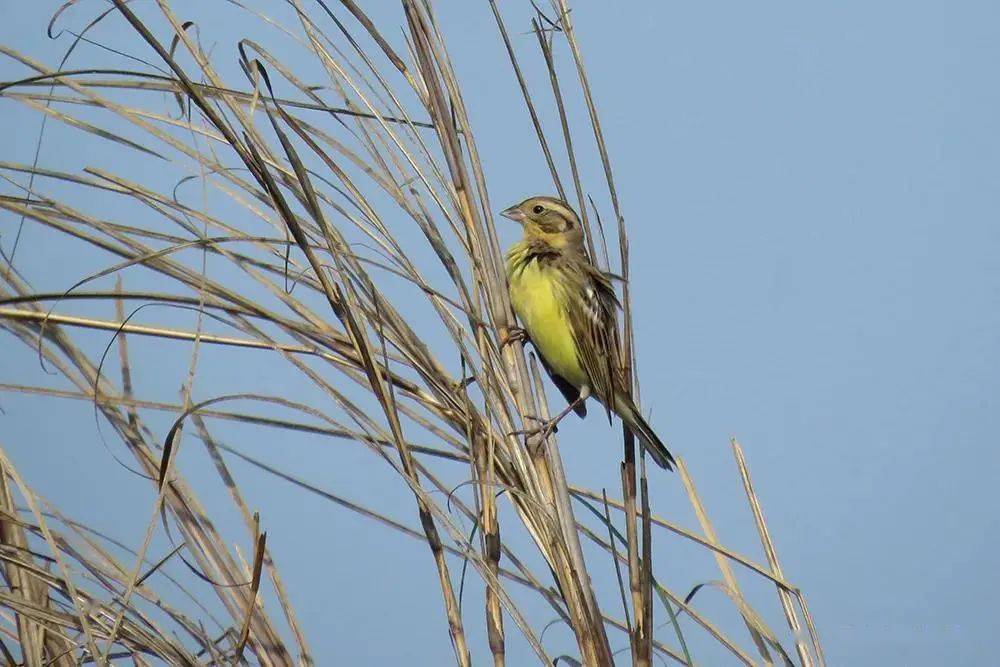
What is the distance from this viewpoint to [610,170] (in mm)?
1234

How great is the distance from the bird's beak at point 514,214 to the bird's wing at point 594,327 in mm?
267

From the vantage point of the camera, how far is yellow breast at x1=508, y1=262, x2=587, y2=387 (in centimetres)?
223

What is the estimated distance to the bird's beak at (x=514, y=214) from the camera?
98.5 inches

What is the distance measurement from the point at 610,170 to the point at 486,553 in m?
0.44

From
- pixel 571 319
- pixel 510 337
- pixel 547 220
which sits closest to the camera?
pixel 510 337

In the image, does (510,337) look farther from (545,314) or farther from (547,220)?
(547,220)

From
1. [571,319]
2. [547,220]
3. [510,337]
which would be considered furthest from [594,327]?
[510,337]

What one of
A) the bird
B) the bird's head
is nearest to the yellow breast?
the bird

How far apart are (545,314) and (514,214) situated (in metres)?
0.37

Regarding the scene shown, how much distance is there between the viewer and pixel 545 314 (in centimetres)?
223

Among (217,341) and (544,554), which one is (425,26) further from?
(544,554)

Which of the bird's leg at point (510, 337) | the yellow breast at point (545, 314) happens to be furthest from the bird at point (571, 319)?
the bird's leg at point (510, 337)

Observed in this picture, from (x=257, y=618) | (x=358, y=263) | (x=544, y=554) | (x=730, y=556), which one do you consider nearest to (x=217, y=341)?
(x=358, y=263)

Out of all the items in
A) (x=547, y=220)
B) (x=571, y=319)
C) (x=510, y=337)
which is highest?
(x=547, y=220)
